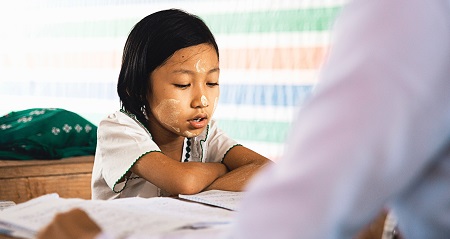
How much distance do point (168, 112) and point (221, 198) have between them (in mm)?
459

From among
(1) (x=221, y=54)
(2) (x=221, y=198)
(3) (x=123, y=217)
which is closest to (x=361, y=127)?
(3) (x=123, y=217)

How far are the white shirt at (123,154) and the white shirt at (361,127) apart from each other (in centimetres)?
121

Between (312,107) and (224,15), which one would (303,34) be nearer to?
(224,15)

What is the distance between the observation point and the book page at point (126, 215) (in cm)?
86

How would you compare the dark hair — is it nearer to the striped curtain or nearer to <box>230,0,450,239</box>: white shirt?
the striped curtain

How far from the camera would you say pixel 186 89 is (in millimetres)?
1729

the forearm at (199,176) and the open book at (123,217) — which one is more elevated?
the open book at (123,217)

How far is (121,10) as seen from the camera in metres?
3.43

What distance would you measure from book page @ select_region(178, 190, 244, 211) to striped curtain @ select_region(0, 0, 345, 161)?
1.34m

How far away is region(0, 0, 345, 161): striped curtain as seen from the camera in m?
2.87

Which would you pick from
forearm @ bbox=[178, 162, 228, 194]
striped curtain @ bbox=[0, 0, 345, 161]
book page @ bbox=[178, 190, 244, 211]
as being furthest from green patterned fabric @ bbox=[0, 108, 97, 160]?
book page @ bbox=[178, 190, 244, 211]

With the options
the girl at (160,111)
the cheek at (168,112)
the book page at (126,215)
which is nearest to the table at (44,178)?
the girl at (160,111)

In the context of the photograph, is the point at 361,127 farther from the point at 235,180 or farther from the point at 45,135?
the point at 45,135

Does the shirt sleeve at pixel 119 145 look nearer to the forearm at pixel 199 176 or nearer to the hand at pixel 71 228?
the forearm at pixel 199 176
